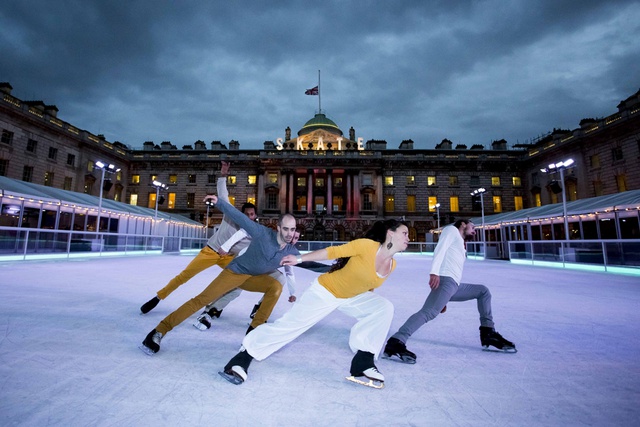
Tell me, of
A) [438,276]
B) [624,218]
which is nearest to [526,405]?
[438,276]

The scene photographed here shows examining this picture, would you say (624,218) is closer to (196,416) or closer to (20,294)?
(196,416)

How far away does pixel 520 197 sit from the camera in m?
39.2

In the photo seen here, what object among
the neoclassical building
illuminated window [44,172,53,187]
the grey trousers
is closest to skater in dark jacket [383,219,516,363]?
Result: the grey trousers

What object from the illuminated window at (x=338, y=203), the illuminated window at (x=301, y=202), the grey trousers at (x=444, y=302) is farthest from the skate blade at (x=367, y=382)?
the illuminated window at (x=301, y=202)

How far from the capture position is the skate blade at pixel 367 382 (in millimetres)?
2178

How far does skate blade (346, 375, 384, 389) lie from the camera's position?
218cm

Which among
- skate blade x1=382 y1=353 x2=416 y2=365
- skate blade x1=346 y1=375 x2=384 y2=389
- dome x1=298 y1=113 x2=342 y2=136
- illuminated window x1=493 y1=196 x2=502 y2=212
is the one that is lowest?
skate blade x1=382 y1=353 x2=416 y2=365

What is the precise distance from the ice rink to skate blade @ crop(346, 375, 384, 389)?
0.05 meters

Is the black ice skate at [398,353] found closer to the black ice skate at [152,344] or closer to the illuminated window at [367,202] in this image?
the black ice skate at [152,344]

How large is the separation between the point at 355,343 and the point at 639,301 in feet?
19.8

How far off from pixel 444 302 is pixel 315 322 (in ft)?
4.80

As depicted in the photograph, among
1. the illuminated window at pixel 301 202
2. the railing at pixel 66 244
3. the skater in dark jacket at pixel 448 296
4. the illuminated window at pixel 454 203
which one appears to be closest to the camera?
the skater in dark jacket at pixel 448 296

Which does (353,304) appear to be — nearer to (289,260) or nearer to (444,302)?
(289,260)

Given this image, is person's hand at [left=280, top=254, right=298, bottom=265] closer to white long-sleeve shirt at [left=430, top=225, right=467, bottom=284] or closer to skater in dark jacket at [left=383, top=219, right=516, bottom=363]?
skater in dark jacket at [left=383, top=219, right=516, bottom=363]
